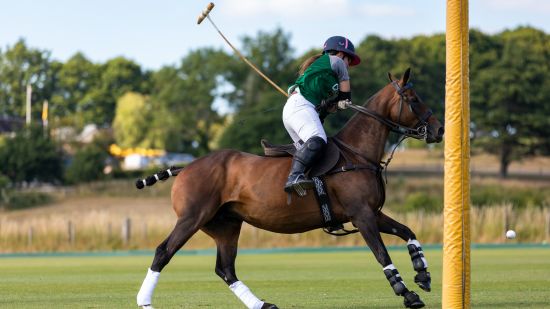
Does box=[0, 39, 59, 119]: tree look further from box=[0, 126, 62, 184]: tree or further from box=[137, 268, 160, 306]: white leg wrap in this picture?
box=[137, 268, 160, 306]: white leg wrap

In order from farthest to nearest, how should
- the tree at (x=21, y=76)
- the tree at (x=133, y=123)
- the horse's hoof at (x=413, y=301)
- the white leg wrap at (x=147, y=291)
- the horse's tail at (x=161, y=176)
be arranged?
→ 1. the tree at (x=21, y=76)
2. the tree at (x=133, y=123)
3. the horse's tail at (x=161, y=176)
4. the white leg wrap at (x=147, y=291)
5. the horse's hoof at (x=413, y=301)

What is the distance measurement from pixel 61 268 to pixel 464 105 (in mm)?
15211

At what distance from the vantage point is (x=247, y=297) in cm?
1067

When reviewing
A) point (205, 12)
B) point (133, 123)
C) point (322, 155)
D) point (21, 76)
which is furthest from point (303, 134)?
point (21, 76)

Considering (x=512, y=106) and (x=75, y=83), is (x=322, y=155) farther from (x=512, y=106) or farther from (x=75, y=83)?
(x=75, y=83)

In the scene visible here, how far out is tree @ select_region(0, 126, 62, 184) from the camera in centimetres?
7450

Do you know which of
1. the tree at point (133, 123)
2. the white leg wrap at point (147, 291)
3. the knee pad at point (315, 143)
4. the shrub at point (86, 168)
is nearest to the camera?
the white leg wrap at point (147, 291)

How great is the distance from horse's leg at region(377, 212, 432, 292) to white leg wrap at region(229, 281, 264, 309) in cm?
145

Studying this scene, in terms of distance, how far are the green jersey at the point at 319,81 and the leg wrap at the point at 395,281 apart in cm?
193

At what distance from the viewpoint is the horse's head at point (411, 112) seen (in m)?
11.0

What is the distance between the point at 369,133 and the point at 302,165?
94 cm

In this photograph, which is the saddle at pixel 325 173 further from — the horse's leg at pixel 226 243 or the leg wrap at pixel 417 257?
the horse's leg at pixel 226 243

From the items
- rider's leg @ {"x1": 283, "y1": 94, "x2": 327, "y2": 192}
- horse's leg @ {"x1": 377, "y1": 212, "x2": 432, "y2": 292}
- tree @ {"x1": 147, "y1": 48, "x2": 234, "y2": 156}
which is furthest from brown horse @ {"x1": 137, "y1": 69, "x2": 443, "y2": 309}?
tree @ {"x1": 147, "y1": 48, "x2": 234, "y2": 156}

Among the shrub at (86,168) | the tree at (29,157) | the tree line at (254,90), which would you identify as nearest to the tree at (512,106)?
the tree line at (254,90)
